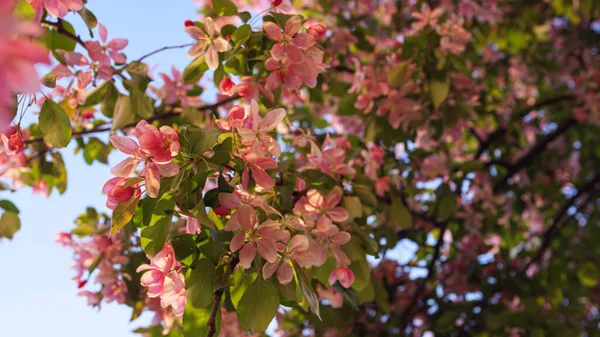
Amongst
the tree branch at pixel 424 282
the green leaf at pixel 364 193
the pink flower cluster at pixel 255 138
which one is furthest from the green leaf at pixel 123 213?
the tree branch at pixel 424 282

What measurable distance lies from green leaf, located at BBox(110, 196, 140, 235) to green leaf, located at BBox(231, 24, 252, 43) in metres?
0.49

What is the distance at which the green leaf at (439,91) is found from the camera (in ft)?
6.22

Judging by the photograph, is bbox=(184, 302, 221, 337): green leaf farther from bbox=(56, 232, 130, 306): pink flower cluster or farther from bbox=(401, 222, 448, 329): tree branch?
bbox=(401, 222, 448, 329): tree branch

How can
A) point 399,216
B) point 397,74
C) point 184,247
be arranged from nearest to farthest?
point 184,247, point 399,216, point 397,74

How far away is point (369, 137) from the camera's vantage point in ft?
6.69

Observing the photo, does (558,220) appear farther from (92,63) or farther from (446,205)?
(92,63)

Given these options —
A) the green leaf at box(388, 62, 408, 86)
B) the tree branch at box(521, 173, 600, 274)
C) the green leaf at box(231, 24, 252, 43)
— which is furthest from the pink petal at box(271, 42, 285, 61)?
the tree branch at box(521, 173, 600, 274)

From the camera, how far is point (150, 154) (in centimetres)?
98

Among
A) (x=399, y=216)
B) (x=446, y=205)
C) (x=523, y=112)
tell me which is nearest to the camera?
(x=399, y=216)

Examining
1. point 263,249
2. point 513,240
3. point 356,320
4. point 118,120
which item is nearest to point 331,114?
point 356,320

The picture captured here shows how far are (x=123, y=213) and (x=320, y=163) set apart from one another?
1.82 feet

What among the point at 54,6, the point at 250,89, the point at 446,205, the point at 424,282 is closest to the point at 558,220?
the point at 424,282

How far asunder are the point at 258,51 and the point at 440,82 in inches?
31.3

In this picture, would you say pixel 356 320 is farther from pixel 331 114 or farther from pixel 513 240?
pixel 513 240
